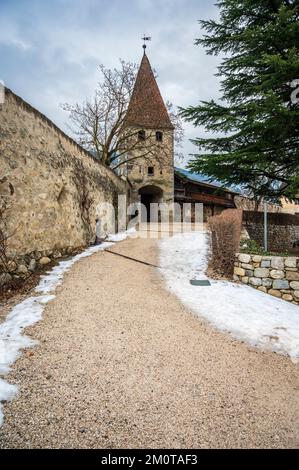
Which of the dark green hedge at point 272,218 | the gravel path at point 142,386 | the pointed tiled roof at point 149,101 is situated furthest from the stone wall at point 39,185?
the pointed tiled roof at point 149,101

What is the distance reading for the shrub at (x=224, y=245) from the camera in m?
6.20

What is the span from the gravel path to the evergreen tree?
5253mm

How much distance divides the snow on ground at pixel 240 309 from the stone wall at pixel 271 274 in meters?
0.27

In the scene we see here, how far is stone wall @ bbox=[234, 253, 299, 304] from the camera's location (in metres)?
5.74

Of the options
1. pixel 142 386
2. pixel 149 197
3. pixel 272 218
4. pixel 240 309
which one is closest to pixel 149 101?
pixel 149 197

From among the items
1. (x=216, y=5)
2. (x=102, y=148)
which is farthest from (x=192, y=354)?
(x=102, y=148)

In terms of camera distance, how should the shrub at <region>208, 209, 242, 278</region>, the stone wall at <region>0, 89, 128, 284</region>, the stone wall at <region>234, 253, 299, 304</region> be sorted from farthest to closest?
the shrub at <region>208, 209, 242, 278</region>
the stone wall at <region>234, 253, 299, 304</region>
the stone wall at <region>0, 89, 128, 284</region>

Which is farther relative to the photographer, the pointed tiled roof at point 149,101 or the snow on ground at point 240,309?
the pointed tiled roof at point 149,101

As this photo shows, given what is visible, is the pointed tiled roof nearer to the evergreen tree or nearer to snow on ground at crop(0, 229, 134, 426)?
the evergreen tree

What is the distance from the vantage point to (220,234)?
626cm

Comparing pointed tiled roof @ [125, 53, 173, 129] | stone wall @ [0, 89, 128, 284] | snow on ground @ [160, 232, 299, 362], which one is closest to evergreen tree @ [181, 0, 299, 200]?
snow on ground @ [160, 232, 299, 362]

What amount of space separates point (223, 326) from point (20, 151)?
4868 millimetres

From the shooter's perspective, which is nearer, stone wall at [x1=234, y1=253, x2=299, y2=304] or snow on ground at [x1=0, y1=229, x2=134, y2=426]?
snow on ground at [x1=0, y1=229, x2=134, y2=426]

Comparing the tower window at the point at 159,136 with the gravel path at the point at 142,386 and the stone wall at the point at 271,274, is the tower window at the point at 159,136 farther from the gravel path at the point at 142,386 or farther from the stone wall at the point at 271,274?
the gravel path at the point at 142,386
